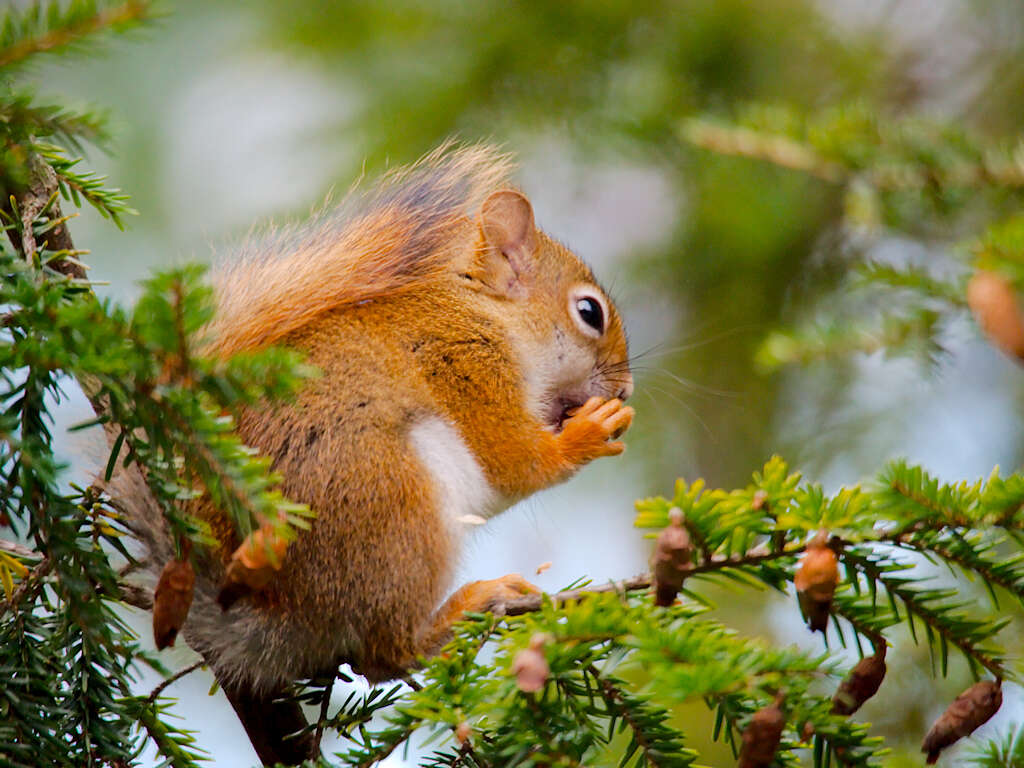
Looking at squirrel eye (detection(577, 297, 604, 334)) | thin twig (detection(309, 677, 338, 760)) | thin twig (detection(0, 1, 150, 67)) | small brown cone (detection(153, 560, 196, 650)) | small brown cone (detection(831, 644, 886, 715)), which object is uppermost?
thin twig (detection(0, 1, 150, 67))

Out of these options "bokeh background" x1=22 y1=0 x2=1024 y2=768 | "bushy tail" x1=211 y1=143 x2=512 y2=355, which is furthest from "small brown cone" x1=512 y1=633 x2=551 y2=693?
"bokeh background" x1=22 y1=0 x2=1024 y2=768

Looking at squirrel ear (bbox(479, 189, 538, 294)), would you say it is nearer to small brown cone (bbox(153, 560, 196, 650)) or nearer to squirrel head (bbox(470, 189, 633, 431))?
squirrel head (bbox(470, 189, 633, 431))

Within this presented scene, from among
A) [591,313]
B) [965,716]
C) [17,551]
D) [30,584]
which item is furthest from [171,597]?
[591,313]

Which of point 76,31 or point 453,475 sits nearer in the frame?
point 76,31

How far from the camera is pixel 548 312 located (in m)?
2.21

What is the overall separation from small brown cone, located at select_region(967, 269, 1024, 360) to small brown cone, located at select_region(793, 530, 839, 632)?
10.8 inches

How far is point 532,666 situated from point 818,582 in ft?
0.93

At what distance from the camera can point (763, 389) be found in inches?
134

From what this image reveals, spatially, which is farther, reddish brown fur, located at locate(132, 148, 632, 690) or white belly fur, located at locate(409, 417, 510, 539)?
white belly fur, located at locate(409, 417, 510, 539)

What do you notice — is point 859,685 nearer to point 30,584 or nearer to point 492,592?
point 492,592

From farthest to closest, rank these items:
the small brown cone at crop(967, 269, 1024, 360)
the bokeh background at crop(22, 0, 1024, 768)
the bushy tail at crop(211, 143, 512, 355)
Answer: the bokeh background at crop(22, 0, 1024, 768) → the bushy tail at crop(211, 143, 512, 355) → the small brown cone at crop(967, 269, 1024, 360)

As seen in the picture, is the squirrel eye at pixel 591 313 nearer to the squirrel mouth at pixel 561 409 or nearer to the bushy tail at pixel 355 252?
the squirrel mouth at pixel 561 409

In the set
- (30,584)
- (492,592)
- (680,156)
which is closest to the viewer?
(30,584)

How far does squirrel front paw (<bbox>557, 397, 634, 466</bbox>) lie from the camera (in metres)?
1.98
